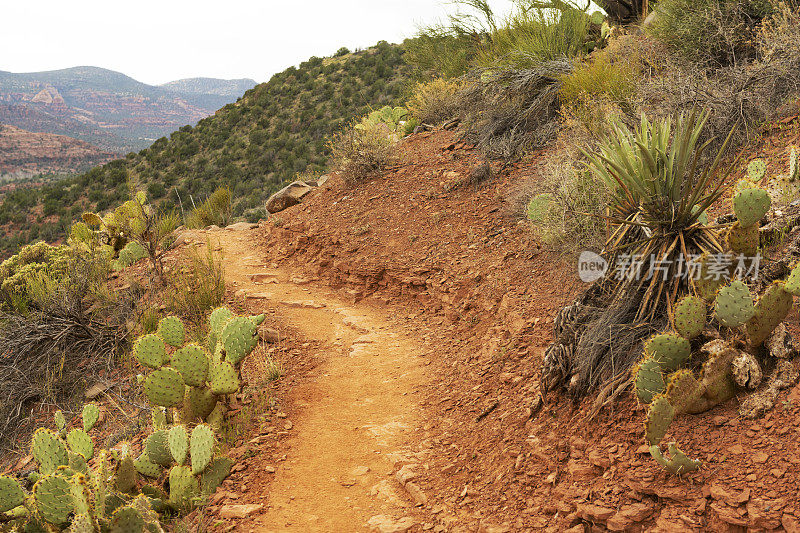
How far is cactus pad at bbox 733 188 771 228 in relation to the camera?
3197mm

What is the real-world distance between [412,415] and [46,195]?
3213cm

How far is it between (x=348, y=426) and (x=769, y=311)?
9.87ft

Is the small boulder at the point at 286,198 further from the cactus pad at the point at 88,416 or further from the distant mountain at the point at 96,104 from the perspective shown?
the distant mountain at the point at 96,104

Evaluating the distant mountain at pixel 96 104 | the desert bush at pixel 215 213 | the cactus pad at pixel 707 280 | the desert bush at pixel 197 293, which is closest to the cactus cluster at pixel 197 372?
the desert bush at pixel 197 293

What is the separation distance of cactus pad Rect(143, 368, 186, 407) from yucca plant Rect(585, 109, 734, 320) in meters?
3.37

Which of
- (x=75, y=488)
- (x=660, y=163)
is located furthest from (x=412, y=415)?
(x=660, y=163)

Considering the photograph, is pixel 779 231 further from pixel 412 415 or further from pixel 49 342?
pixel 49 342

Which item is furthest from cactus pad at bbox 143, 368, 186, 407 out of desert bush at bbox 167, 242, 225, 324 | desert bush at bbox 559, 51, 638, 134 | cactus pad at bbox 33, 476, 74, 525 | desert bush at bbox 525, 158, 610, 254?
desert bush at bbox 559, 51, 638, 134

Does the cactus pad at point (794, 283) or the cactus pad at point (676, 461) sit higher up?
the cactus pad at point (794, 283)

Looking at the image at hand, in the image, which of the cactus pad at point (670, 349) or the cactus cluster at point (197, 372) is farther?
the cactus cluster at point (197, 372)

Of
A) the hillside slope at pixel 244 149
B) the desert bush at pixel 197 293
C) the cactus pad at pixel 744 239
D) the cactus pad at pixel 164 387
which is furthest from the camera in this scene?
the hillside slope at pixel 244 149

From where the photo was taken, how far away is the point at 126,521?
→ 2896 millimetres

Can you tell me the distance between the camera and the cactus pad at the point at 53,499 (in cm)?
303

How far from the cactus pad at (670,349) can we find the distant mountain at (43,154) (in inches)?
2447
